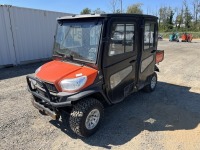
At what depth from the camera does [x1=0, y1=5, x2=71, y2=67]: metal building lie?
928 centimetres

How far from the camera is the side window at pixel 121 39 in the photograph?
12.4 ft

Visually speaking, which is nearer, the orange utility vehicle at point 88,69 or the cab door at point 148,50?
the orange utility vehicle at point 88,69

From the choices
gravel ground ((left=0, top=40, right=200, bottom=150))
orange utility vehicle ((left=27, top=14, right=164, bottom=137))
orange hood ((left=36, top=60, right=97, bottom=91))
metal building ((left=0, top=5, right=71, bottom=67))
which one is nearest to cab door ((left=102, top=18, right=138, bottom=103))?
orange utility vehicle ((left=27, top=14, right=164, bottom=137))

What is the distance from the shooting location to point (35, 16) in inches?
415

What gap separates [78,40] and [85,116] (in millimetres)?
1453

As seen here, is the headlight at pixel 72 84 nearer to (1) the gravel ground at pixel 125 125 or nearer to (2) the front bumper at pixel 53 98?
(2) the front bumper at pixel 53 98

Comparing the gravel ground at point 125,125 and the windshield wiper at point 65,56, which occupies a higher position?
the windshield wiper at point 65,56

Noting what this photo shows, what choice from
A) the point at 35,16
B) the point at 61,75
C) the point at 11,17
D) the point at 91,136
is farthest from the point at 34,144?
the point at 35,16

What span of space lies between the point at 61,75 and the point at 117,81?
120cm

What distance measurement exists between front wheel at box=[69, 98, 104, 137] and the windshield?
780 millimetres

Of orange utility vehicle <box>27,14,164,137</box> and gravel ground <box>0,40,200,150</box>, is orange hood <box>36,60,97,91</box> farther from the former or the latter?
gravel ground <box>0,40,200,150</box>

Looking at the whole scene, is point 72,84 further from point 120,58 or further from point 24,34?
point 24,34

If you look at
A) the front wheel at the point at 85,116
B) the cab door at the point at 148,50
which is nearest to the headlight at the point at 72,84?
the front wheel at the point at 85,116

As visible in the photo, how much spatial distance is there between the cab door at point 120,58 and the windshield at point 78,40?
0.77 ft
